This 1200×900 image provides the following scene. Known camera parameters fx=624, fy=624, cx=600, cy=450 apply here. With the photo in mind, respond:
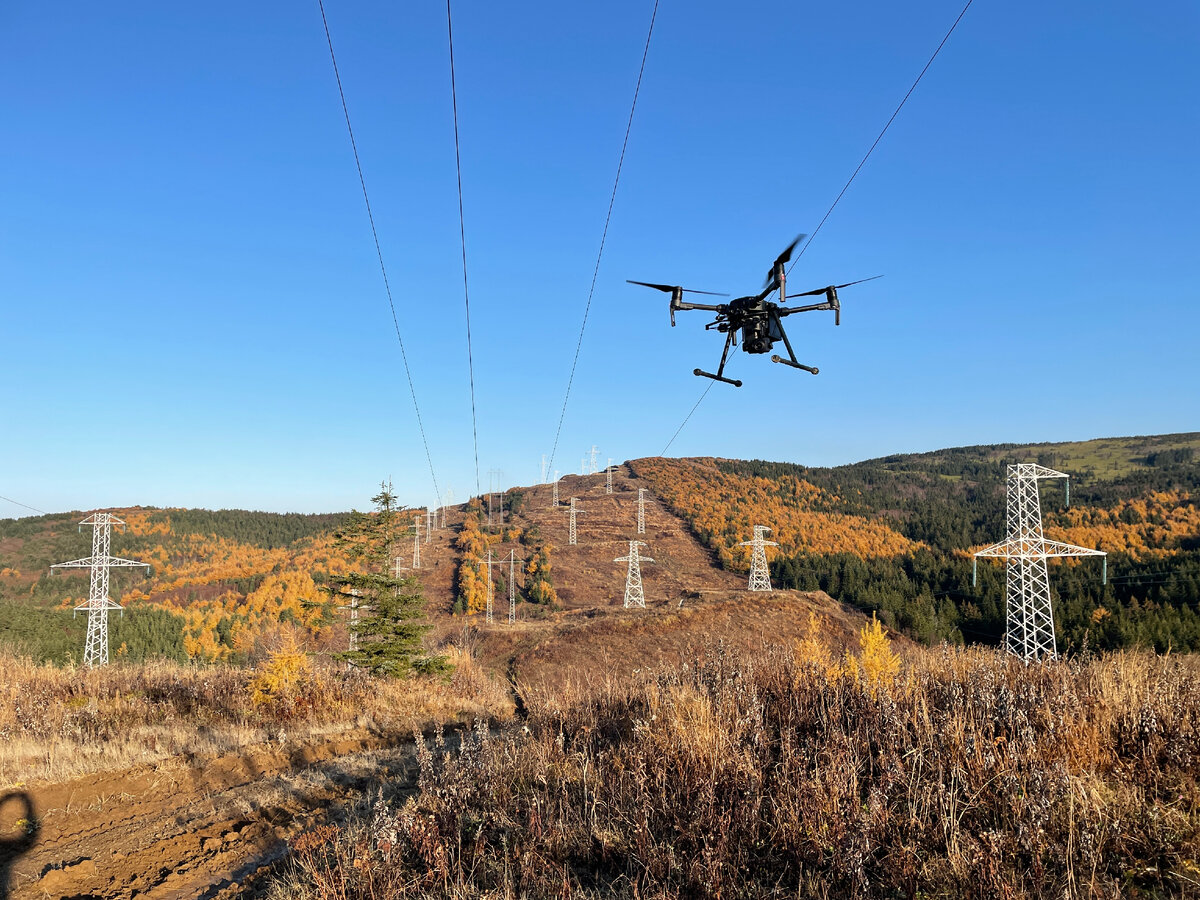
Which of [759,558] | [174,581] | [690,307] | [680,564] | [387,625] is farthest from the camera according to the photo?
[174,581]

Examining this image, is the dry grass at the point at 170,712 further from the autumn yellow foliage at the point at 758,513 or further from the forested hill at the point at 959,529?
the autumn yellow foliage at the point at 758,513

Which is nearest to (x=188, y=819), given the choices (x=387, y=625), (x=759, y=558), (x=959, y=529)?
(x=387, y=625)

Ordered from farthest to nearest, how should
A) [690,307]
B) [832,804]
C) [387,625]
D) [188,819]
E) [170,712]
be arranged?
[387,625]
[170,712]
[690,307]
[188,819]
[832,804]

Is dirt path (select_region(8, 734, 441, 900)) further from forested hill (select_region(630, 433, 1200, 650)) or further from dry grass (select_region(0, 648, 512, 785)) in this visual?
forested hill (select_region(630, 433, 1200, 650))

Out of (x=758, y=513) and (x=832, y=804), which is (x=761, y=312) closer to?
(x=832, y=804)

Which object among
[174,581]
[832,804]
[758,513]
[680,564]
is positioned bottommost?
[174,581]
